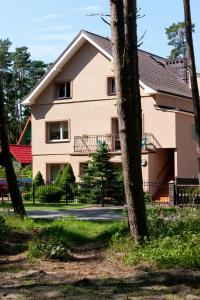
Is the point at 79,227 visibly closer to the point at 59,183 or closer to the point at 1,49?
the point at 59,183

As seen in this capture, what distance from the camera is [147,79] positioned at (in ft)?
114

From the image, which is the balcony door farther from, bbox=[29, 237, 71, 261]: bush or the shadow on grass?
the shadow on grass

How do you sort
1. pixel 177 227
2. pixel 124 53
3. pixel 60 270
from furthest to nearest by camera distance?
pixel 177 227 < pixel 124 53 < pixel 60 270

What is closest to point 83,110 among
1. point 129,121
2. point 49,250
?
point 129,121

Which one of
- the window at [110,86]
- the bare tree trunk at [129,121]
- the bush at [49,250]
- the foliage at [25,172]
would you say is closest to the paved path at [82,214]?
the bush at [49,250]

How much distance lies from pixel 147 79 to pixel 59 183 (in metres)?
8.16

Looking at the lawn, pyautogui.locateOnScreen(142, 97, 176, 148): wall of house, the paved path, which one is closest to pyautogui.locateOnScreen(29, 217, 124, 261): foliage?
the lawn

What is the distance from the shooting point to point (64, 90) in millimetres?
37969

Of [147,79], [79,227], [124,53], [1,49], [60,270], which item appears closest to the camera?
[60,270]

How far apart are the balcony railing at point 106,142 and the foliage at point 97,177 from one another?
2.32m

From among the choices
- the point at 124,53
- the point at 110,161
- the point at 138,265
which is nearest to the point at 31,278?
the point at 138,265

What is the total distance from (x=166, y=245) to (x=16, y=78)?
278 feet

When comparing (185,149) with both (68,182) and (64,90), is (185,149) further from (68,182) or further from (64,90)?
(64,90)

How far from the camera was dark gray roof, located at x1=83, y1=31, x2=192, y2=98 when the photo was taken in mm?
34750
